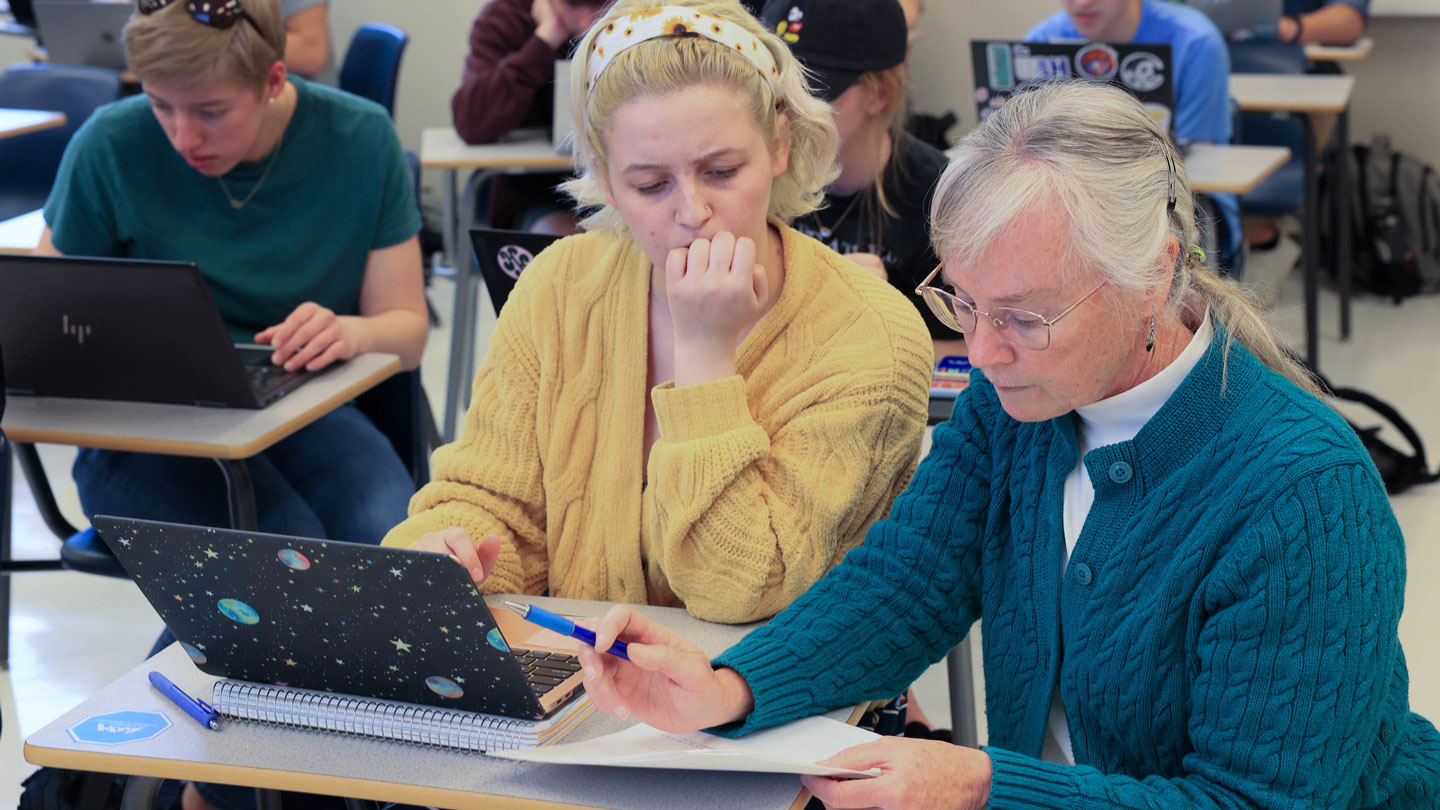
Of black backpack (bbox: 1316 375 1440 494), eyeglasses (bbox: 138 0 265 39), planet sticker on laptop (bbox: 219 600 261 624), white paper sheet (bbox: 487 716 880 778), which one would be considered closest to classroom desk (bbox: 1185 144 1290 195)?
black backpack (bbox: 1316 375 1440 494)

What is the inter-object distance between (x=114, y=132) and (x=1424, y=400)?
3522mm

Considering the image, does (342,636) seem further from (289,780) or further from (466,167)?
(466,167)

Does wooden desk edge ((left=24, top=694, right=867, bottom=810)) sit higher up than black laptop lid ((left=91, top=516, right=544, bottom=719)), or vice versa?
black laptop lid ((left=91, top=516, right=544, bottom=719))

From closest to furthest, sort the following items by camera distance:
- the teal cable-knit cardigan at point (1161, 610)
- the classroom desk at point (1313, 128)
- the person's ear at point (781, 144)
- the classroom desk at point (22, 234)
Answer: the teal cable-knit cardigan at point (1161, 610)
the person's ear at point (781, 144)
the classroom desk at point (22, 234)
the classroom desk at point (1313, 128)

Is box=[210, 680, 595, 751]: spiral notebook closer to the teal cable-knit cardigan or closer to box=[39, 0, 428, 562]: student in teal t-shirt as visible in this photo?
the teal cable-knit cardigan

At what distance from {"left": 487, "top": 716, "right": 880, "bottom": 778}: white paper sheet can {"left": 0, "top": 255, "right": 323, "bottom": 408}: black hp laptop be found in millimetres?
1029

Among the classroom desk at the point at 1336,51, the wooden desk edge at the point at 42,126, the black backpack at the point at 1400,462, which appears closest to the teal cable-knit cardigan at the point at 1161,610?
the black backpack at the point at 1400,462

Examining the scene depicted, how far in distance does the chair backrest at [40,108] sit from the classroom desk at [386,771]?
109 inches

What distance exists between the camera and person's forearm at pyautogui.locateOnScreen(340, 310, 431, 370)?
7.39 feet

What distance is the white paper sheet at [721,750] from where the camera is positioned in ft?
3.47

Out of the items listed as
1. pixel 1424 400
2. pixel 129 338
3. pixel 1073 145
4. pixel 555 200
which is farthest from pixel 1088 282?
pixel 1424 400

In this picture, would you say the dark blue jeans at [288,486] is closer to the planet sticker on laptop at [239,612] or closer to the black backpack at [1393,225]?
the planet sticker on laptop at [239,612]

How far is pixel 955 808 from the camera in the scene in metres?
1.06

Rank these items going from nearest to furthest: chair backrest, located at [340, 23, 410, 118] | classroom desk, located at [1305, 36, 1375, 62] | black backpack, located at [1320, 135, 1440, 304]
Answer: chair backrest, located at [340, 23, 410, 118] < classroom desk, located at [1305, 36, 1375, 62] < black backpack, located at [1320, 135, 1440, 304]
